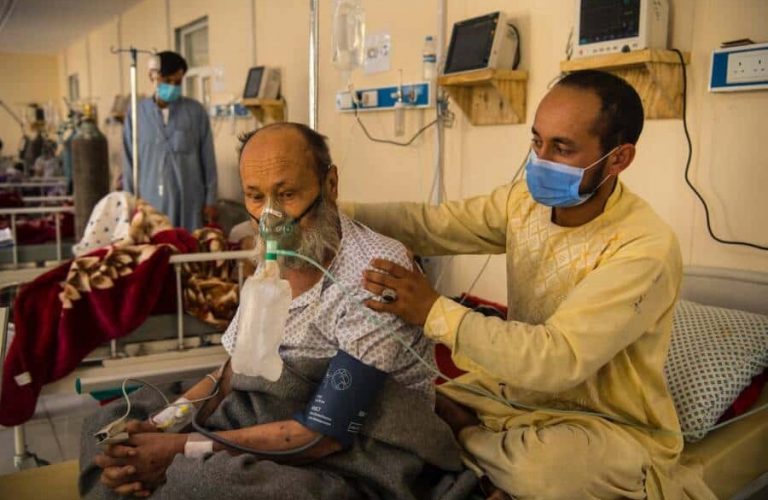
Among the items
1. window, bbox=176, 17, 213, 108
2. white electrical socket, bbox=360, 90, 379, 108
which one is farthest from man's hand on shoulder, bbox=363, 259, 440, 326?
window, bbox=176, 17, 213, 108

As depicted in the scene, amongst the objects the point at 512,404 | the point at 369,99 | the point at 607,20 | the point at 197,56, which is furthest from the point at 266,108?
the point at 512,404

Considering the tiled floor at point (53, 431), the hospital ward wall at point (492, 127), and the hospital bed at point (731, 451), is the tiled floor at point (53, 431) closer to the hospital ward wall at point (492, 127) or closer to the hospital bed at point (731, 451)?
the hospital bed at point (731, 451)

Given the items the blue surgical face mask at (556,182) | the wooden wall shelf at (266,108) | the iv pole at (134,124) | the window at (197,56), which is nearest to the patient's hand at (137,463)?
the blue surgical face mask at (556,182)

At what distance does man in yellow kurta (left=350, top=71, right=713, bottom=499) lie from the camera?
1.23m

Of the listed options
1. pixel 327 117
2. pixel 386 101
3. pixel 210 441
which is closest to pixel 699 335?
pixel 210 441

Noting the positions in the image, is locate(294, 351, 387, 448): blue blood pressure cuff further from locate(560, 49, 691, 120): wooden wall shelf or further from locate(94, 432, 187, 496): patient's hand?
locate(560, 49, 691, 120): wooden wall shelf

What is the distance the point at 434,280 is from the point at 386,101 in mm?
953

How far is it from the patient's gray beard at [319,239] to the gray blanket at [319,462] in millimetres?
213

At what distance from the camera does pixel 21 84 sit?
1130 centimetres

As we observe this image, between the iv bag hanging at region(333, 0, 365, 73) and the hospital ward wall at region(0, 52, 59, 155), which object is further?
the hospital ward wall at region(0, 52, 59, 155)

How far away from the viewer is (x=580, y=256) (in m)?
1.42

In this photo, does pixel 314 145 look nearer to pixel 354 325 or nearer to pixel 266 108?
pixel 354 325

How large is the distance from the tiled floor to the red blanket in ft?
2.05

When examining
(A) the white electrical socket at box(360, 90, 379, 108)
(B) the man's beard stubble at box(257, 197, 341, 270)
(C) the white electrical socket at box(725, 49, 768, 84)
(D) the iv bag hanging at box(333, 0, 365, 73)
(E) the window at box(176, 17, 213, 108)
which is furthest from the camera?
(E) the window at box(176, 17, 213, 108)
